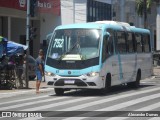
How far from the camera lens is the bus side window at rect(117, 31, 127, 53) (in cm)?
2164

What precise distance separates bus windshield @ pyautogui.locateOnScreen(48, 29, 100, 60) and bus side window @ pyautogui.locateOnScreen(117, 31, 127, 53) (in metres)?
2.06

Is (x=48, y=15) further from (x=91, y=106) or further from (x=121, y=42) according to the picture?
(x=91, y=106)

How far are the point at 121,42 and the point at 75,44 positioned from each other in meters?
3.17

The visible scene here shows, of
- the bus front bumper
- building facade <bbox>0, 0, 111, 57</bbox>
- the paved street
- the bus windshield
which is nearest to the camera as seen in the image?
the paved street

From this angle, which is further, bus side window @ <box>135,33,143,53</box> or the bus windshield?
bus side window @ <box>135,33,143,53</box>

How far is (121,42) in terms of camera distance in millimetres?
22094

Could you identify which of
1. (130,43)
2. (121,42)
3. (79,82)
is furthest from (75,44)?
(130,43)

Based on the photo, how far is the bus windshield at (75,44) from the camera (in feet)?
63.9

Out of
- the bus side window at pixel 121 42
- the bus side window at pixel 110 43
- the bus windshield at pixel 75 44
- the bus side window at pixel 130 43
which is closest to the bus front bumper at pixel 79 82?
the bus windshield at pixel 75 44

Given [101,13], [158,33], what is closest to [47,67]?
[101,13]

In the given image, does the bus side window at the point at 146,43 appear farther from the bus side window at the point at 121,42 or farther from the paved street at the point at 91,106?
the paved street at the point at 91,106

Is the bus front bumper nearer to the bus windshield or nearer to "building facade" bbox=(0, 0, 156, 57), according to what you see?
the bus windshield

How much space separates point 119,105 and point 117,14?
1739 inches

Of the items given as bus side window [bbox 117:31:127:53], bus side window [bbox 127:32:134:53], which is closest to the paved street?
bus side window [bbox 117:31:127:53]
